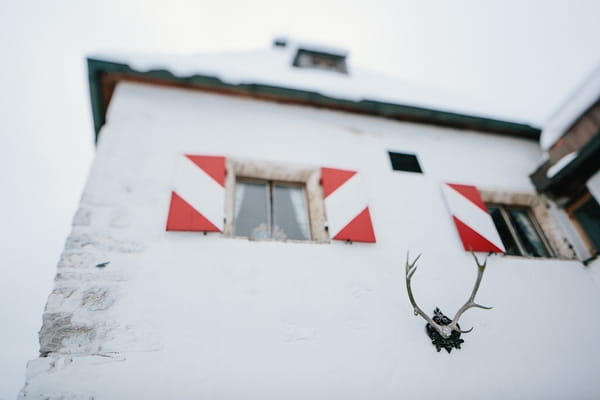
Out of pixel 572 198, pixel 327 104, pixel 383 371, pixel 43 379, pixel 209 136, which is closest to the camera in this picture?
pixel 43 379

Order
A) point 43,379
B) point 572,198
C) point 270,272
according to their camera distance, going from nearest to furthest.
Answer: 1. point 43,379
2. point 270,272
3. point 572,198

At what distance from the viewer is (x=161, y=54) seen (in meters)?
3.96

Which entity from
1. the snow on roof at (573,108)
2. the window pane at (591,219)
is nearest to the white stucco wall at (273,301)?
the window pane at (591,219)

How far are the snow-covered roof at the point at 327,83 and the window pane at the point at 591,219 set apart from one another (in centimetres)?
123

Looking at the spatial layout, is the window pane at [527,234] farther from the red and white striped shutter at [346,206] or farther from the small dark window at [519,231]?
the red and white striped shutter at [346,206]

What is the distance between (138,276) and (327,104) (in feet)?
8.69

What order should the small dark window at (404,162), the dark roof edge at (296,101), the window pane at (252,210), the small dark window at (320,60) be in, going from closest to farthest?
the window pane at (252,210)
the dark roof edge at (296,101)
the small dark window at (404,162)
the small dark window at (320,60)

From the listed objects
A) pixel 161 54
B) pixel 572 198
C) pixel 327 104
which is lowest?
pixel 572 198

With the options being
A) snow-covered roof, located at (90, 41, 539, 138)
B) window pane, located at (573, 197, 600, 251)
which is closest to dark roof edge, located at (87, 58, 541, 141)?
snow-covered roof, located at (90, 41, 539, 138)

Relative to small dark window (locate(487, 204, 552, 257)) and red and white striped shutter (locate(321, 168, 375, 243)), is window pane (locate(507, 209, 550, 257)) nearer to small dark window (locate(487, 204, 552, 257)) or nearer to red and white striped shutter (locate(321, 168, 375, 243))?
small dark window (locate(487, 204, 552, 257))

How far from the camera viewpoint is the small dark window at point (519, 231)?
11.1 ft

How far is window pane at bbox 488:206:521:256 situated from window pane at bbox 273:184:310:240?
2.03 m

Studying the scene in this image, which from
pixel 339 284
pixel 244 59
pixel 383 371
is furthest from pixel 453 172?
pixel 244 59

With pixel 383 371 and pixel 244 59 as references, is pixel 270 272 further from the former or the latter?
pixel 244 59
